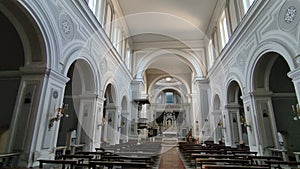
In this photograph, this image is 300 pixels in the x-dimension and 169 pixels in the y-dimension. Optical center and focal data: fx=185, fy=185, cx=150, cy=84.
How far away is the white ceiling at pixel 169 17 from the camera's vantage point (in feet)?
35.6

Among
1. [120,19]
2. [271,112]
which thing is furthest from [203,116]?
[120,19]

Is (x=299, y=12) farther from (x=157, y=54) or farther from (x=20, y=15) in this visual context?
(x=157, y=54)

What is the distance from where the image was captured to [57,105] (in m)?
5.32

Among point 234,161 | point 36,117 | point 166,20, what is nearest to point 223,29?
point 166,20

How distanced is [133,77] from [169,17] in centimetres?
571

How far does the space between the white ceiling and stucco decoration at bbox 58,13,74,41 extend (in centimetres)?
565

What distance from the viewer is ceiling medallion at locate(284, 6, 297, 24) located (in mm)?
4720

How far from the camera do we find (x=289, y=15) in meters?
4.89

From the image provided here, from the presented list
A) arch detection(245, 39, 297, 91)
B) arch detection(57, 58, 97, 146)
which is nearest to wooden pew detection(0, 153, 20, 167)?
arch detection(57, 58, 97, 146)

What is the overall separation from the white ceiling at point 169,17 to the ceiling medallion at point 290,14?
642 cm

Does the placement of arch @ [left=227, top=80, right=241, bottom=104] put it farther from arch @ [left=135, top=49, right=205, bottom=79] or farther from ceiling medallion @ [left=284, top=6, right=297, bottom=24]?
arch @ [left=135, top=49, right=205, bottom=79]

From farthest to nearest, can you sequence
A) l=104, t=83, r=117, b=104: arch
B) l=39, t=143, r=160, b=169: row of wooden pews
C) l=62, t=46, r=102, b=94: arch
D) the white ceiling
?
the white ceiling < l=104, t=83, r=117, b=104: arch < l=62, t=46, r=102, b=94: arch < l=39, t=143, r=160, b=169: row of wooden pews

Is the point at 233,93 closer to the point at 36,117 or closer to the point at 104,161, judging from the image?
the point at 104,161

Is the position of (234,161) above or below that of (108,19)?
below
